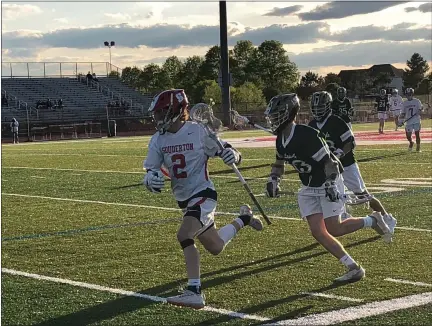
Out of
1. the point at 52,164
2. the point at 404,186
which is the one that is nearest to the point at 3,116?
the point at 52,164

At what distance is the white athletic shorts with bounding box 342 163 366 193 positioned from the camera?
28.8 ft

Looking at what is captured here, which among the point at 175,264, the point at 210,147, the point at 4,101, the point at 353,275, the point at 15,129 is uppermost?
the point at 210,147

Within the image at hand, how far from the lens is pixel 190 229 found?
5.88m

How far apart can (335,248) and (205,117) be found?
6.16 ft

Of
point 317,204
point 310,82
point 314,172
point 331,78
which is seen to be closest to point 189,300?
point 317,204

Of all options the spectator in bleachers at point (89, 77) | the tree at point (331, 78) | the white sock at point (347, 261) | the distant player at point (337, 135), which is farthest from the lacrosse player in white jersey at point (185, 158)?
the tree at point (331, 78)

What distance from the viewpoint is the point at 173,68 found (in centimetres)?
10319

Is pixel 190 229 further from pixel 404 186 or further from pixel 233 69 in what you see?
pixel 233 69

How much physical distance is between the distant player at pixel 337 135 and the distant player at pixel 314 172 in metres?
1.55

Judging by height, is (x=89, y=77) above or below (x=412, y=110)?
above

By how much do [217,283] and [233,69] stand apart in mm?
89620

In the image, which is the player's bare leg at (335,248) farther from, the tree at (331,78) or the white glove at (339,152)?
the tree at (331,78)

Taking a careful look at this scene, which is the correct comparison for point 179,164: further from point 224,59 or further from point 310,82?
point 310,82

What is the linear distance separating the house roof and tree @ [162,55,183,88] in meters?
33.2
